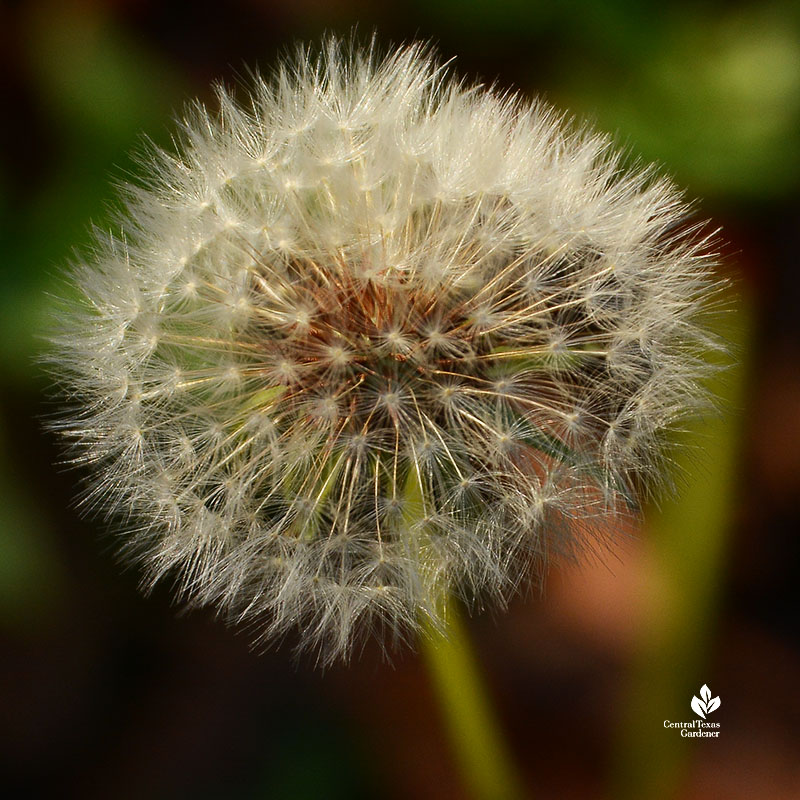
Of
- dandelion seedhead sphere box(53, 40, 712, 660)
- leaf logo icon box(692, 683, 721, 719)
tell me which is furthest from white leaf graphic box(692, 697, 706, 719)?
dandelion seedhead sphere box(53, 40, 712, 660)

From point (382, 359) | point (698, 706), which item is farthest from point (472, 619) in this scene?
point (382, 359)

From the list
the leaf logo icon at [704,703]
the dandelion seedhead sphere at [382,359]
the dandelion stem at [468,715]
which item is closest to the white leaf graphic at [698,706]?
the leaf logo icon at [704,703]

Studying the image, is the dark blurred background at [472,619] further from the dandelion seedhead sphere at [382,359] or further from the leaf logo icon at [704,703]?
the dandelion seedhead sphere at [382,359]

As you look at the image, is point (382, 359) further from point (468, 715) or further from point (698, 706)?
point (698, 706)

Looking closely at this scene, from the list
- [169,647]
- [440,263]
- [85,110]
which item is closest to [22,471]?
[169,647]

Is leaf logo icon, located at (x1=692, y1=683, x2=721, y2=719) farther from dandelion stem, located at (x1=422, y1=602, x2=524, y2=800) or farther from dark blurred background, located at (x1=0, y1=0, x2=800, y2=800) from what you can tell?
dandelion stem, located at (x1=422, y1=602, x2=524, y2=800)
